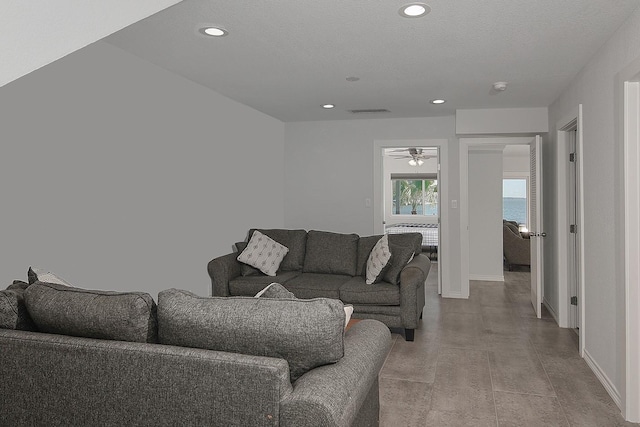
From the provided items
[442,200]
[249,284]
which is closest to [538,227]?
[442,200]

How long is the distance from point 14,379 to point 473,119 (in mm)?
5371

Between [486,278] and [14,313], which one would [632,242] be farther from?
[486,278]

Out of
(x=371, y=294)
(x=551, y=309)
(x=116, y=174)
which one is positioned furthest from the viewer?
(x=551, y=309)

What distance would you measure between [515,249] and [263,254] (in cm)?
531

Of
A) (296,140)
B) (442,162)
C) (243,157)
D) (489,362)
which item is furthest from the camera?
(296,140)

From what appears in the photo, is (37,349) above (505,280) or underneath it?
above

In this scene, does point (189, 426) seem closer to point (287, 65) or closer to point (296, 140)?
point (287, 65)

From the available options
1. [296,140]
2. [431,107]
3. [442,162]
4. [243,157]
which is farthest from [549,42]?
[296,140]

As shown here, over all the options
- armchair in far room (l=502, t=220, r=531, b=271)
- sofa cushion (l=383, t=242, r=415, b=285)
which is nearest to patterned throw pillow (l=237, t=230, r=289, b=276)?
sofa cushion (l=383, t=242, r=415, b=285)

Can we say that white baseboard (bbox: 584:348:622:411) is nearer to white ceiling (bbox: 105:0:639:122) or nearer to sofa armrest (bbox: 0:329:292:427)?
white ceiling (bbox: 105:0:639:122)

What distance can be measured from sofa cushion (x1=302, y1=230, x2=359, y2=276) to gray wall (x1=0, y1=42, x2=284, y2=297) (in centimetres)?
92

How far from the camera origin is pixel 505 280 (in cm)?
741

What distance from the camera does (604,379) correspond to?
3.20 meters

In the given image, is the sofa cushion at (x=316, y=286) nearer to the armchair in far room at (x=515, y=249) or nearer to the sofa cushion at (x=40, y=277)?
the sofa cushion at (x=40, y=277)
